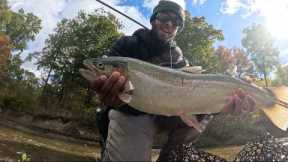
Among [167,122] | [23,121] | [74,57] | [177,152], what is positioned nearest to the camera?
[177,152]

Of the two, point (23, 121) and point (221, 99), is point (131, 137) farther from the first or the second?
point (23, 121)

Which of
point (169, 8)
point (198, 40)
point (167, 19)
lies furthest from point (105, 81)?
point (198, 40)

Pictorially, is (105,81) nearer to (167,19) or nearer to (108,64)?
(108,64)

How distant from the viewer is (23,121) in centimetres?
3638

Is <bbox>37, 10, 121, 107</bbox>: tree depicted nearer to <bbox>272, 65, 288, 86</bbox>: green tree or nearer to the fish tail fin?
<bbox>272, 65, 288, 86</bbox>: green tree

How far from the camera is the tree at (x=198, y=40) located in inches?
1647

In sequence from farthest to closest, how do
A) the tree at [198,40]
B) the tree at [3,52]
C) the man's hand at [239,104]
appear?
the tree at [3,52] < the tree at [198,40] < the man's hand at [239,104]

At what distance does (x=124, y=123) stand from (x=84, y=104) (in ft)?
121

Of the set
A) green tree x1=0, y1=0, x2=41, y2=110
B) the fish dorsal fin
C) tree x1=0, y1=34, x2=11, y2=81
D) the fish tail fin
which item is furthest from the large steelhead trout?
A: tree x1=0, y1=34, x2=11, y2=81

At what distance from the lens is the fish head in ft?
16.3

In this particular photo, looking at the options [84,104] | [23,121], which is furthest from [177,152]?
[84,104]

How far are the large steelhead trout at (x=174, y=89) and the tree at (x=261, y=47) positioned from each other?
4971 cm

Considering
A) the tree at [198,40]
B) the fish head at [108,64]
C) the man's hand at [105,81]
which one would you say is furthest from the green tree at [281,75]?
the fish head at [108,64]

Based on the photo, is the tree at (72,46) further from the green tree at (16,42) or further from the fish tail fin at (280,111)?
the fish tail fin at (280,111)
